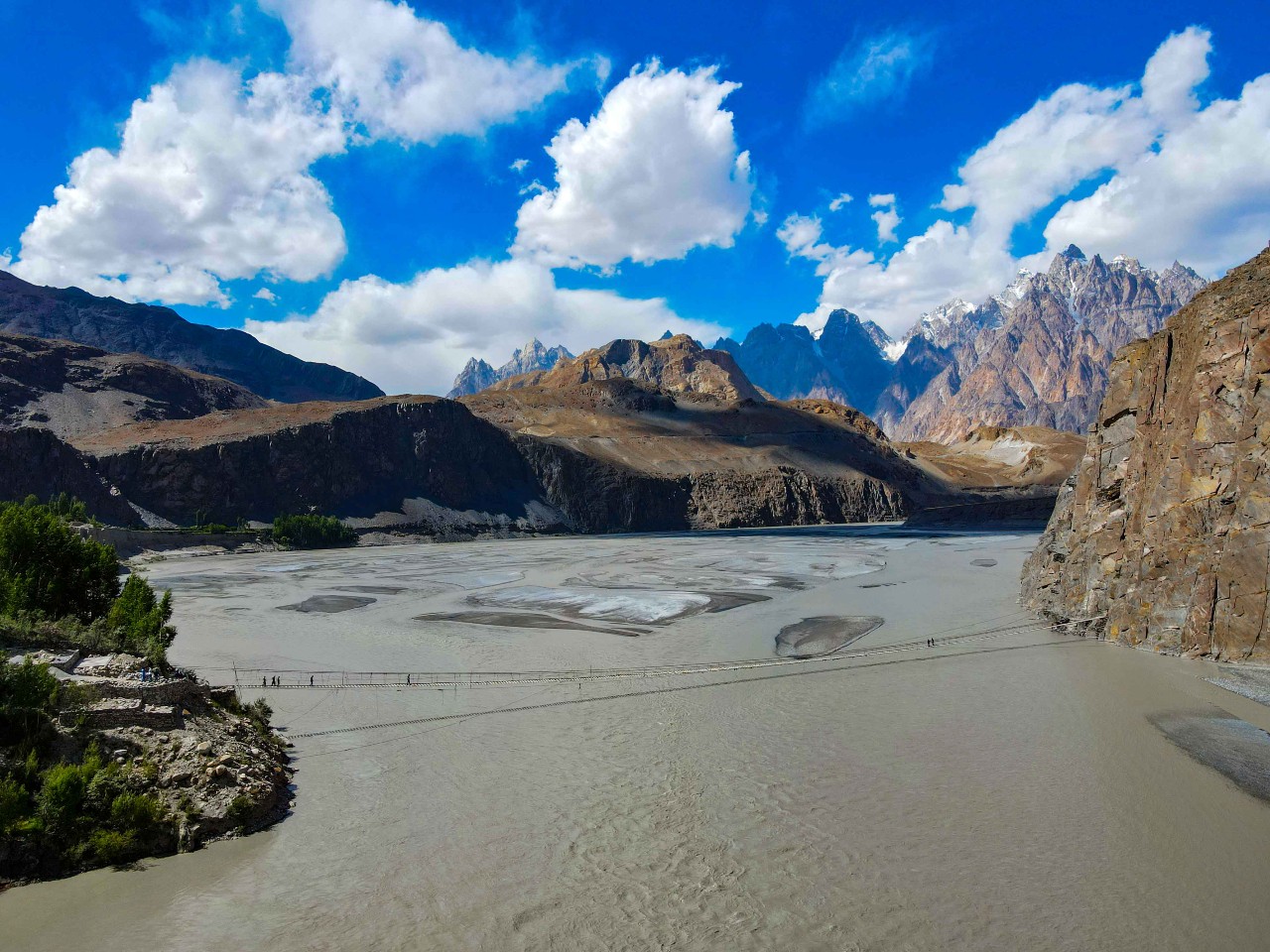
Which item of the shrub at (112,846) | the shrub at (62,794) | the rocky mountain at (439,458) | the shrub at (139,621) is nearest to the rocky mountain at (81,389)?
A: the rocky mountain at (439,458)

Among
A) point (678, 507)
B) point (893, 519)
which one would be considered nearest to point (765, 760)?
point (678, 507)

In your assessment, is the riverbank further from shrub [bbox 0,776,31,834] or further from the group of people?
the group of people

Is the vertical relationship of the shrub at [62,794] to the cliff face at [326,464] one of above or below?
below

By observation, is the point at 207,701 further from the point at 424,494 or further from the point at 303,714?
the point at 424,494

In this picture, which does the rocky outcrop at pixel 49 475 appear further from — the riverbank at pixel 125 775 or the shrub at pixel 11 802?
the shrub at pixel 11 802

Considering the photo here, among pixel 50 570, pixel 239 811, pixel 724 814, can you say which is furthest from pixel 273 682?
pixel 724 814

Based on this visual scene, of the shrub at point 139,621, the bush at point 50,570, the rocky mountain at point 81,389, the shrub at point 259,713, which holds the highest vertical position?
the rocky mountain at point 81,389

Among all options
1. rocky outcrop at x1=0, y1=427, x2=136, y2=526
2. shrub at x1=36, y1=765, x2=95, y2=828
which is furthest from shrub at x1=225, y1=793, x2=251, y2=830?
rocky outcrop at x1=0, y1=427, x2=136, y2=526
